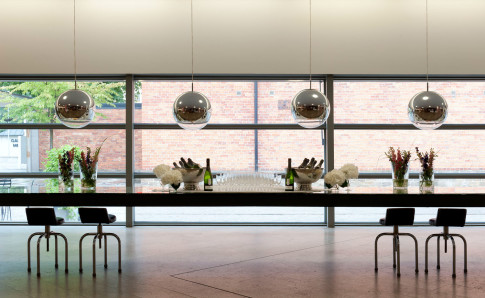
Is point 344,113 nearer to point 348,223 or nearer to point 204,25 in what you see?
point 348,223

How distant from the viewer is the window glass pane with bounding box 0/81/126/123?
7.70m

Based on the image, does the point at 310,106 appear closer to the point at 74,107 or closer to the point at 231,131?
the point at 74,107

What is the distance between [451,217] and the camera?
4.73 meters

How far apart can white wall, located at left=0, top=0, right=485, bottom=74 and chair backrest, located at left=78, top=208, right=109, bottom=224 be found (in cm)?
306

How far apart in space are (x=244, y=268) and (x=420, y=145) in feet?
12.6

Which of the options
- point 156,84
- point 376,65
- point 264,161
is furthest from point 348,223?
point 156,84

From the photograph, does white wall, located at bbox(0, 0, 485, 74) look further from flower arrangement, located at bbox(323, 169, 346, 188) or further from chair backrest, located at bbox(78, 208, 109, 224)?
chair backrest, located at bbox(78, 208, 109, 224)

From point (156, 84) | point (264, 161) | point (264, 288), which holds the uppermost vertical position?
point (156, 84)

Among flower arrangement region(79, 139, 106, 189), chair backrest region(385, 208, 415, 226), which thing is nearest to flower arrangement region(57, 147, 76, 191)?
flower arrangement region(79, 139, 106, 189)

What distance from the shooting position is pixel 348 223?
7824 millimetres

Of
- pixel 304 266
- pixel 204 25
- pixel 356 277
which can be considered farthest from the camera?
pixel 204 25

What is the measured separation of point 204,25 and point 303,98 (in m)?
2.99

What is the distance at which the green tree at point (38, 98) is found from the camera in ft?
25.3

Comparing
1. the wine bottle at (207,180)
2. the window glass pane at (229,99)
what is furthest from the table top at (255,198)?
the window glass pane at (229,99)
